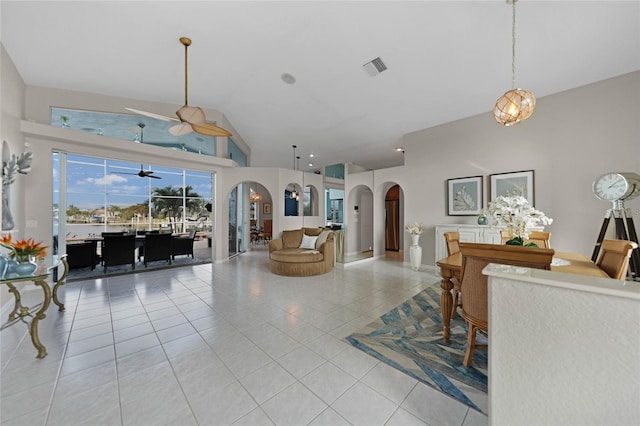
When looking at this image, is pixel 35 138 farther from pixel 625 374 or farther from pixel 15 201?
pixel 625 374

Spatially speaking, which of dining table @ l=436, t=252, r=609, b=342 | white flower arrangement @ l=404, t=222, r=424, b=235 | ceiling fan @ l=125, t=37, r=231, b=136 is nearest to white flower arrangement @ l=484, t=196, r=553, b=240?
dining table @ l=436, t=252, r=609, b=342

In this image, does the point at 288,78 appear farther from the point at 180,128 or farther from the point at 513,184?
the point at 513,184

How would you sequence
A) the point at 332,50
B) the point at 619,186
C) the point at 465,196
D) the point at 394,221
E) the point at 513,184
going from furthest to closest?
the point at 394,221, the point at 465,196, the point at 513,184, the point at 332,50, the point at 619,186

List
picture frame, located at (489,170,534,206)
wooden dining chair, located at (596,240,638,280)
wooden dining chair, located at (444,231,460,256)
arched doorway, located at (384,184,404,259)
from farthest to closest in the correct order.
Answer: arched doorway, located at (384,184,404,259)
picture frame, located at (489,170,534,206)
wooden dining chair, located at (444,231,460,256)
wooden dining chair, located at (596,240,638,280)

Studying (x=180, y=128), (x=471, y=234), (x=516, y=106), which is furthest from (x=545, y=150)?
(x=180, y=128)

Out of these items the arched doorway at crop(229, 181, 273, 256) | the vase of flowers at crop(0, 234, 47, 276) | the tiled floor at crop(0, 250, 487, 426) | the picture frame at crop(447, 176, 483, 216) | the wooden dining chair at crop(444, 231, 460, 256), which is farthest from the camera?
the arched doorway at crop(229, 181, 273, 256)

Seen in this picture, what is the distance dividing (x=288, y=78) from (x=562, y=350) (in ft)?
17.1

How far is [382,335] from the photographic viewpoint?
2475mm

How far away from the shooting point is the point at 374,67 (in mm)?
4020

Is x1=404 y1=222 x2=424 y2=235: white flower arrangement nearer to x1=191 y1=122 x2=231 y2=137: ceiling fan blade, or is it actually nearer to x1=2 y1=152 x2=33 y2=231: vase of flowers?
x1=191 y1=122 x2=231 y2=137: ceiling fan blade

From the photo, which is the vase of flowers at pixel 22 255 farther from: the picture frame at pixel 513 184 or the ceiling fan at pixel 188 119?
the picture frame at pixel 513 184

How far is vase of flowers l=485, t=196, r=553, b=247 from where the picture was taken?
227cm

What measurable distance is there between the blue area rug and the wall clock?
266cm

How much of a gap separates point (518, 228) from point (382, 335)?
1.76m
